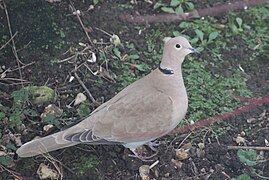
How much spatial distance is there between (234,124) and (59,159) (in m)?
1.12

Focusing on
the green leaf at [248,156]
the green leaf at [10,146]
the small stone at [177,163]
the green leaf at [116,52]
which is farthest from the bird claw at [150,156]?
the green leaf at [116,52]

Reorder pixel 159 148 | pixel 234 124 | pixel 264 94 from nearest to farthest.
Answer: pixel 159 148, pixel 234 124, pixel 264 94

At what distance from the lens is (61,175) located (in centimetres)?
349

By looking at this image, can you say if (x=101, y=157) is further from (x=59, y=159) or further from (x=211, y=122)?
(x=211, y=122)

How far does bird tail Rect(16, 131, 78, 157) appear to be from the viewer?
336 cm

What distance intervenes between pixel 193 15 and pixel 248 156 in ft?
5.05

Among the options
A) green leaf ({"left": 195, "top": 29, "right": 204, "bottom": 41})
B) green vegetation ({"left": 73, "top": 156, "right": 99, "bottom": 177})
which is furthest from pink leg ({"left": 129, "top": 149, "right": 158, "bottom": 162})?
green leaf ({"left": 195, "top": 29, "right": 204, "bottom": 41})

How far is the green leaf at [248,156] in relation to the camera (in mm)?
3553

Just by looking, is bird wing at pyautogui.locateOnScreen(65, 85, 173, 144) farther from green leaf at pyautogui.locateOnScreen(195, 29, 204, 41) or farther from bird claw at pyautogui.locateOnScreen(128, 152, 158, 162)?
green leaf at pyautogui.locateOnScreen(195, 29, 204, 41)

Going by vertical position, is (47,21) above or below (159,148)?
above

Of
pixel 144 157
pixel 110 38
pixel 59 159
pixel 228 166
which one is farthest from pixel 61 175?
pixel 110 38

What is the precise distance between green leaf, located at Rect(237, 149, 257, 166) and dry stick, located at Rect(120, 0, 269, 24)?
146 centimetres

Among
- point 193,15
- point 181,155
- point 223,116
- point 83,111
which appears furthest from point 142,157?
point 193,15

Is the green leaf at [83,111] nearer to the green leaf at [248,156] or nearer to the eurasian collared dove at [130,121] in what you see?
the eurasian collared dove at [130,121]
